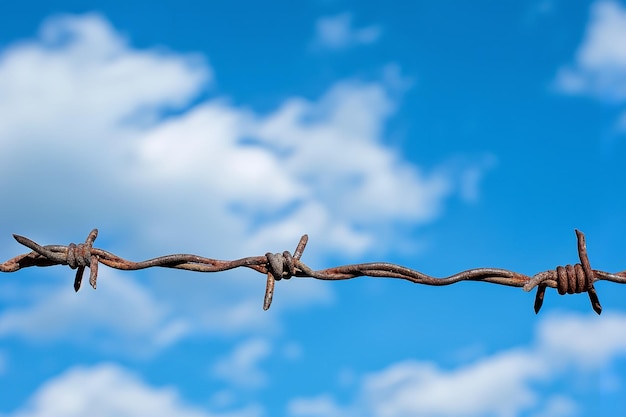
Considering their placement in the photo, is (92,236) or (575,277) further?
(92,236)

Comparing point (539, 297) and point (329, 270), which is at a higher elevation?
point (329, 270)

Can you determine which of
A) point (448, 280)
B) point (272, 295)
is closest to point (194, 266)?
point (272, 295)

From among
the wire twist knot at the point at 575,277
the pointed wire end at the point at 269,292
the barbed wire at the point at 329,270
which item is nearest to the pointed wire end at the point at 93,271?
the barbed wire at the point at 329,270

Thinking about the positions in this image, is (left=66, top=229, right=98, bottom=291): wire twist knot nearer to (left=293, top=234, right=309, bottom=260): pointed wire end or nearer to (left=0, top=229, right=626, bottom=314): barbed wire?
(left=0, top=229, right=626, bottom=314): barbed wire

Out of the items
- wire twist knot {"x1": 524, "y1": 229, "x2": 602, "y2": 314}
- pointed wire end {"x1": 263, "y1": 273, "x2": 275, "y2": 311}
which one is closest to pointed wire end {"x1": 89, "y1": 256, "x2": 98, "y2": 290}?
pointed wire end {"x1": 263, "y1": 273, "x2": 275, "y2": 311}

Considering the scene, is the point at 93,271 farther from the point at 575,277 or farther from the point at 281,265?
the point at 575,277

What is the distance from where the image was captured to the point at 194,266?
268cm

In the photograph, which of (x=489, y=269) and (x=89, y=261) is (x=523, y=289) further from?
(x=89, y=261)

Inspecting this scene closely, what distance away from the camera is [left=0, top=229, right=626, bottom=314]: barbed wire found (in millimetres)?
2617

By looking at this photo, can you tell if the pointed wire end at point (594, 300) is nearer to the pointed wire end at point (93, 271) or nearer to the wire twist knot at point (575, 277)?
the wire twist knot at point (575, 277)

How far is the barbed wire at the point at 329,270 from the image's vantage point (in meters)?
2.62

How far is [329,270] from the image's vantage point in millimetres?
2684

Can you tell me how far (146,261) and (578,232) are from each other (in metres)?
1.53

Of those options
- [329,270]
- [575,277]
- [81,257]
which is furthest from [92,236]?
[575,277]
